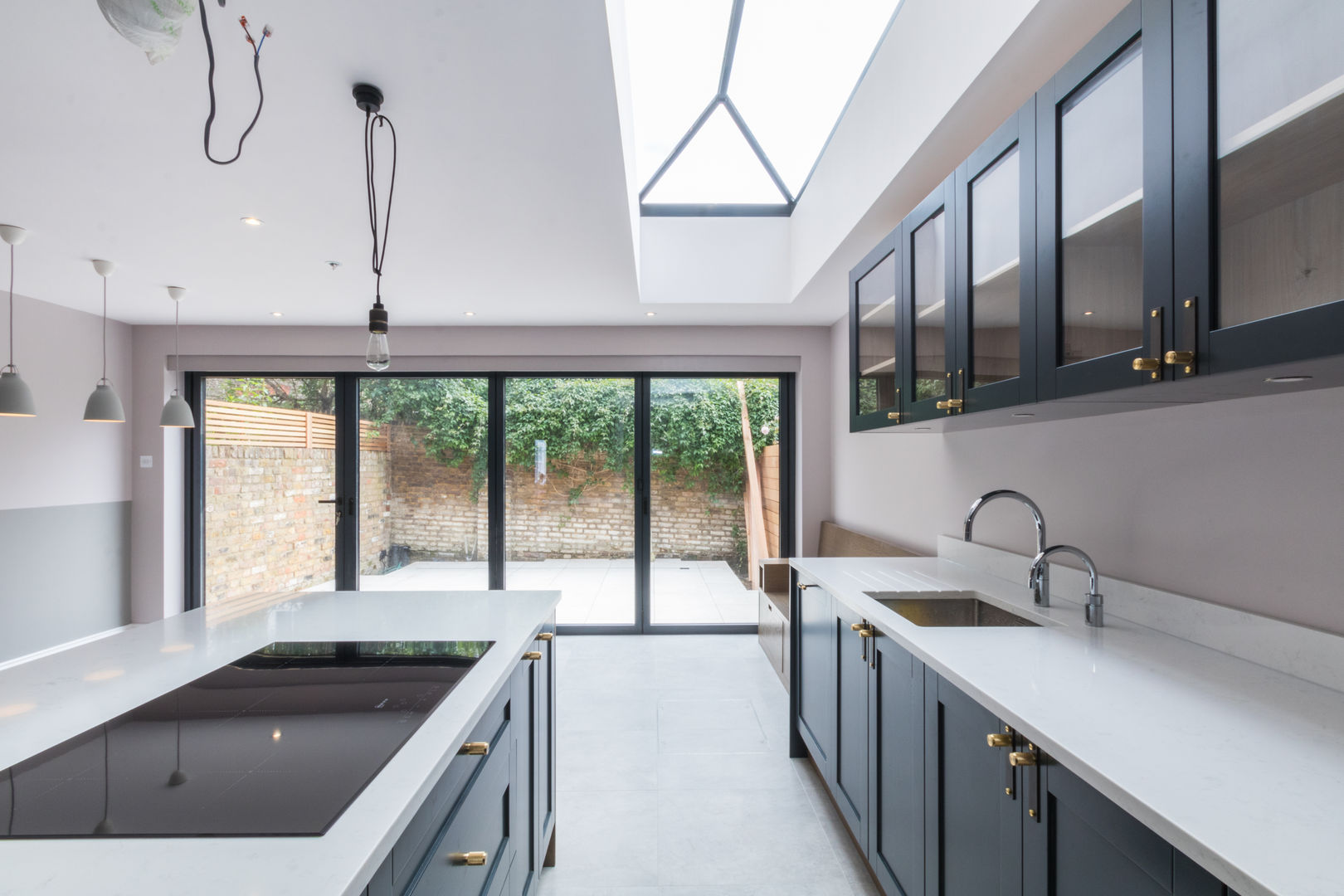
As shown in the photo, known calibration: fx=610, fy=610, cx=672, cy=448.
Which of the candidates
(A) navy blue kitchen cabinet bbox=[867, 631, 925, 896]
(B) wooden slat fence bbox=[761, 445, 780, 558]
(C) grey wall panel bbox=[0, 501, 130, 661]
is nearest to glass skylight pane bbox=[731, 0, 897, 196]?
(B) wooden slat fence bbox=[761, 445, 780, 558]

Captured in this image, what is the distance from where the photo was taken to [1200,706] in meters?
1.02

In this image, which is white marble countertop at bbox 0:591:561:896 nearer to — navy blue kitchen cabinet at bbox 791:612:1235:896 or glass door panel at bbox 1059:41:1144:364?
navy blue kitchen cabinet at bbox 791:612:1235:896

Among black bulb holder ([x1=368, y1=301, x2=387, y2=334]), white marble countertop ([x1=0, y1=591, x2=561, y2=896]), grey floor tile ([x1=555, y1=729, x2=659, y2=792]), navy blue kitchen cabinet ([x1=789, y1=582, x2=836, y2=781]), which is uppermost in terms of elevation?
black bulb holder ([x1=368, y1=301, x2=387, y2=334])

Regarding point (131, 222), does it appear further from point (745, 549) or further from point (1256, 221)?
point (745, 549)

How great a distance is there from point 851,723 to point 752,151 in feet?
9.94

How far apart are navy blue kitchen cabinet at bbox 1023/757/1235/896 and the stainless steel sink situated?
0.96m

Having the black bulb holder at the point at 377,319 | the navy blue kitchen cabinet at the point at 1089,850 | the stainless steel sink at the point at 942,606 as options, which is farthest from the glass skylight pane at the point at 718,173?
the navy blue kitchen cabinet at the point at 1089,850

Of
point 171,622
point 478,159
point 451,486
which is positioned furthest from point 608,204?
point 451,486

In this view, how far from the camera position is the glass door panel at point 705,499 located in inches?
179

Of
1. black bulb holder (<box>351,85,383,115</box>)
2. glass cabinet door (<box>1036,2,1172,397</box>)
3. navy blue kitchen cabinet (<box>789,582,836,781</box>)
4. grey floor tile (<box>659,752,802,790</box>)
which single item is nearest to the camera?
glass cabinet door (<box>1036,2,1172,397</box>)

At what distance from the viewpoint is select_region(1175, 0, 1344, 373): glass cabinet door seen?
797 mm

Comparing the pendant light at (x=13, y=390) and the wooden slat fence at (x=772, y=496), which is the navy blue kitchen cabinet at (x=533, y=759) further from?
the wooden slat fence at (x=772, y=496)

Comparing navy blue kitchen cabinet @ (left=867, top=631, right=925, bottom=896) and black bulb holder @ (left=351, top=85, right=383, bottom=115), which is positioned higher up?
black bulb holder @ (left=351, top=85, right=383, bottom=115)

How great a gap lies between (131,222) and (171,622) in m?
1.85
